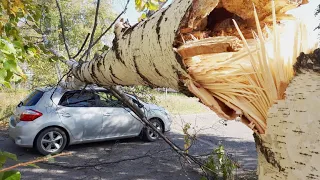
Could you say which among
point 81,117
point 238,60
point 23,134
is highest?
point 238,60

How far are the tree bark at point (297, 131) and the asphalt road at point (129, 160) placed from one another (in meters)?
3.01

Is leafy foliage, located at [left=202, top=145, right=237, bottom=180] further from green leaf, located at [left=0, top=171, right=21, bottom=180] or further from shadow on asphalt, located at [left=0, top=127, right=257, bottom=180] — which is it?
green leaf, located at [left=0, top=171, right=21, bottom=180]

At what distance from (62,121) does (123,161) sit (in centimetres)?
184

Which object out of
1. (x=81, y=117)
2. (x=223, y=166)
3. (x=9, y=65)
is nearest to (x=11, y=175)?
(x=9, y=65)

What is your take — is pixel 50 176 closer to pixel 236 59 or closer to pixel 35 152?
pixel 35 152

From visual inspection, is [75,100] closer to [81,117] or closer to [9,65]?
[81,117]

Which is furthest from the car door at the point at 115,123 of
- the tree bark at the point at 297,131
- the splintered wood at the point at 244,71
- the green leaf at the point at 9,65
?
the tree bark at the point at 297,131

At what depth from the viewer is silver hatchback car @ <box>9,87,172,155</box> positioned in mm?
5992

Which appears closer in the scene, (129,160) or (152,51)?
(152,51)

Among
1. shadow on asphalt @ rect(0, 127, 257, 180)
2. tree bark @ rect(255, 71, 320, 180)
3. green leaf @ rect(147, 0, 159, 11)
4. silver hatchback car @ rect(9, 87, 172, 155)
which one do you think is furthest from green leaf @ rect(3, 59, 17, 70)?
silver hatchback car @ rect(9, 87, 172, 155)

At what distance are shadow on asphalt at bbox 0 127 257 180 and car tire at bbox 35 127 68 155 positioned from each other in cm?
20

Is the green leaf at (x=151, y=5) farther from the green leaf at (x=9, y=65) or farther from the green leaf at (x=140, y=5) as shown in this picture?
the green leaf at (x=9, y=65)

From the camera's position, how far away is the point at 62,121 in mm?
6387

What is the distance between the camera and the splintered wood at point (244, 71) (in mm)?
556
